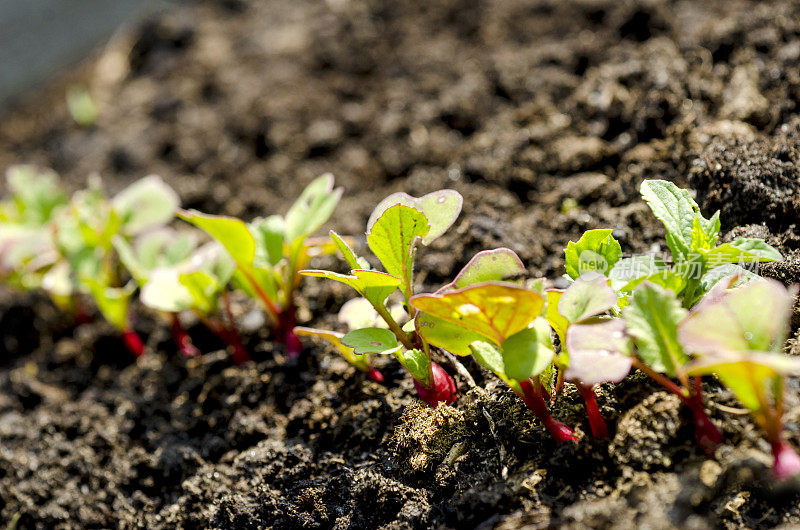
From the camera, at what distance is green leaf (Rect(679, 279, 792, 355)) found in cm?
71

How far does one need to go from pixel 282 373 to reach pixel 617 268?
0.72m

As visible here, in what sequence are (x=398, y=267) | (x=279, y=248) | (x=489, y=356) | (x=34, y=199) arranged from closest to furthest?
1. (x=489, y=356)
2. (x=398, y=267)
3. (x=279, y=248)
4. (x=34, y=199)

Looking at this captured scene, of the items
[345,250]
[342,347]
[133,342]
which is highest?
[345,250]

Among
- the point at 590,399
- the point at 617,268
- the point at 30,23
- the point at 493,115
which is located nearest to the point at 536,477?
the point at 590,399

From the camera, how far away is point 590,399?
34.7 inches

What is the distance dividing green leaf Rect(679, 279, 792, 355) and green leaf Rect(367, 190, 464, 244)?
0.39 meters

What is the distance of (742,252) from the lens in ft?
2.79

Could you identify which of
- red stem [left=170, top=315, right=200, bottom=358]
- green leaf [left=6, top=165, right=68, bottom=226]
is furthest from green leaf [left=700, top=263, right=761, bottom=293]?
green leaf [left=6, top=165, right=68, bottom=226]

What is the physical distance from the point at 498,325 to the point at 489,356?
7 cm

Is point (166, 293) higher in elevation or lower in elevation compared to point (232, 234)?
lower

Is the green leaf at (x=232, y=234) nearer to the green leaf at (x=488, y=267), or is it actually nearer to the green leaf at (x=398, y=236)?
the green leaf at (x=398, y=236)

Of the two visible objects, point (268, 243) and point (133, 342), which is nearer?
point (268, 243)

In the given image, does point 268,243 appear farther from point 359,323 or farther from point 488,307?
point 488,307

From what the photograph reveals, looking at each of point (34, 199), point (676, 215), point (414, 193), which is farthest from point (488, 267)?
point (34, 199)
